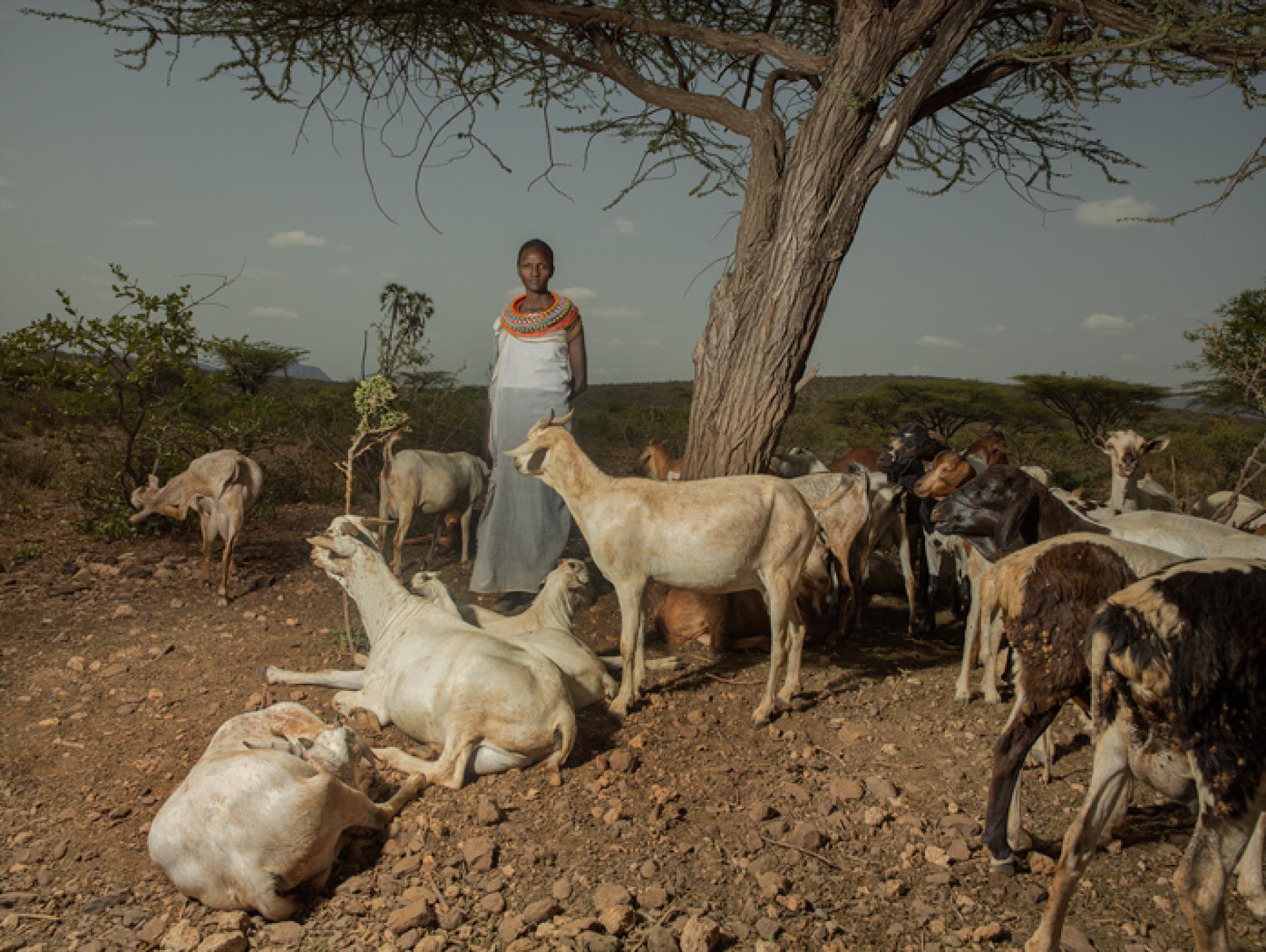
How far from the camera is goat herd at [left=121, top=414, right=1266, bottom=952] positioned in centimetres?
268

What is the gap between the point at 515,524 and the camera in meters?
7.11

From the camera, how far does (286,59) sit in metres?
7.82

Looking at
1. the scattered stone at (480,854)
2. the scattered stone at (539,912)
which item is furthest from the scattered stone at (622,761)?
the scattered stone at (539,912)

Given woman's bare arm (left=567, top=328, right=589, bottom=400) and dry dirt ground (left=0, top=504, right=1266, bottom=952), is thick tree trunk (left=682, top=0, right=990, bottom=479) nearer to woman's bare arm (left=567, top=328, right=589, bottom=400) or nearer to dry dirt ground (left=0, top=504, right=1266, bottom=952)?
woman's bare arm (left=567, top=328, right=589, bottom=400)

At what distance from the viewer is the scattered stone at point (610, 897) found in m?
3.28

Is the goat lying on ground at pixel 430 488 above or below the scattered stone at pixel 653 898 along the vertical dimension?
above

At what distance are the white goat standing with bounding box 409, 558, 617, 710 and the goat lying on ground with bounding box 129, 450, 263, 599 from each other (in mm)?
2229

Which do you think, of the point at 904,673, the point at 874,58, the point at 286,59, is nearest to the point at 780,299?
the point at 874,58

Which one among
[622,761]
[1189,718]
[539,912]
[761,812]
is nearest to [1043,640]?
[1189,718]

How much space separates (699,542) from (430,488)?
3.96 metres

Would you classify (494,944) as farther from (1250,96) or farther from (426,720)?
(1250,96)

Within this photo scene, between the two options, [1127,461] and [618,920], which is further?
[1127,461]

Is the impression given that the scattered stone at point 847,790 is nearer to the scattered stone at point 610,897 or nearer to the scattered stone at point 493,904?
the scattered stone at point 610,897

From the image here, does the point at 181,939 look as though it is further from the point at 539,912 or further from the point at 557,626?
the point at 557,626
